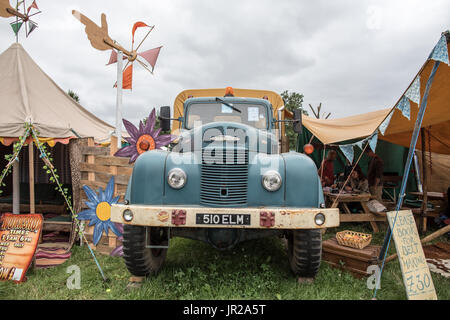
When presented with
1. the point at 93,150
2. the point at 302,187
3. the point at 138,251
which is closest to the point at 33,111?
the point at 93,150

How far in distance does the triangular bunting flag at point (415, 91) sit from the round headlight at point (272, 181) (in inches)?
76.5

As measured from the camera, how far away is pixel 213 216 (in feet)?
7.86

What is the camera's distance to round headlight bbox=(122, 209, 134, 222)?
242 centimetres

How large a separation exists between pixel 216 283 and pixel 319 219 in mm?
1379

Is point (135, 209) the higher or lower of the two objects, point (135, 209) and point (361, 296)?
the higher

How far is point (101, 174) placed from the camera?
169 inches

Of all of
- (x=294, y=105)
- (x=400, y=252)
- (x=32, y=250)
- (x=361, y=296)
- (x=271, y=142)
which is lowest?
(x=361, y=296)

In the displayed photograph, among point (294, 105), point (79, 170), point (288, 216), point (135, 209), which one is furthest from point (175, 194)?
point (294, 105)

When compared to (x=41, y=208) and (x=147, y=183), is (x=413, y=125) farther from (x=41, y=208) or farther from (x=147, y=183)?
(x=41, y=208)

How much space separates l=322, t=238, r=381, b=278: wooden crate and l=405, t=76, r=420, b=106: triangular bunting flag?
1.87 m

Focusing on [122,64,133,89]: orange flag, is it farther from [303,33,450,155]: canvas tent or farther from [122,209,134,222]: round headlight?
[122,209,134,222]: round headlight

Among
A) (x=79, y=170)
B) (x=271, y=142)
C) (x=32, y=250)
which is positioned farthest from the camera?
(x=79, y=170)

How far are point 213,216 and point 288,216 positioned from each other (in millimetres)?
660
